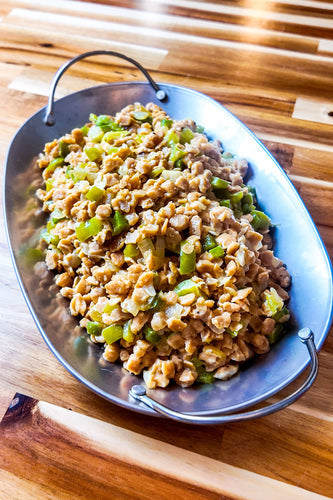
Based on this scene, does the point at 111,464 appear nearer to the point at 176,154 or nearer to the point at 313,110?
the point at 176,154

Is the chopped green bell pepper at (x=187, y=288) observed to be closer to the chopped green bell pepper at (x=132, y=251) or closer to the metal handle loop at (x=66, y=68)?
the chopped green bell pepper at (x=132, y=251)

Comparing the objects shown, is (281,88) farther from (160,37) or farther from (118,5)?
(118,5)

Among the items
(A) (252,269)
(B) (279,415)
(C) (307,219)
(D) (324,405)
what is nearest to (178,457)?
(B) (279,415)

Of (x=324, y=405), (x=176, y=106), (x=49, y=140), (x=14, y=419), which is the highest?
(x=176, y=106)

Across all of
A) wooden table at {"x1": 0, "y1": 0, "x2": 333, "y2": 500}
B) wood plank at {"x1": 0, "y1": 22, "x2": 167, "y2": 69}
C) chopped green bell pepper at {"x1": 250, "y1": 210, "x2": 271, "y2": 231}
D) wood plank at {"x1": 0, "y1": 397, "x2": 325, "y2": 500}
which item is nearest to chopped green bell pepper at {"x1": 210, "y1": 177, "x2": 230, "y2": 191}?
chopped green bell pepper at {"x1": 250, "y1": 210, "x2": 271, "y2": 231}

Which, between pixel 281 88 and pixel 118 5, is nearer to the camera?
pixel 281 88

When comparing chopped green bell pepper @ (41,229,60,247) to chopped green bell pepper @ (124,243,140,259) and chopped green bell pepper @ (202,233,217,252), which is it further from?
chopped green bell pepper @ (202,233,217,252)

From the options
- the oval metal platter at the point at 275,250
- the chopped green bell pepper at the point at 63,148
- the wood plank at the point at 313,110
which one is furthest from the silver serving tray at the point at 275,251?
the wood plank at the point at 313,110
